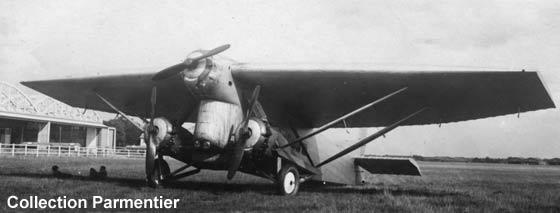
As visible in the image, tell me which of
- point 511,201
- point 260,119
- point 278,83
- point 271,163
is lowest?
point 511,201

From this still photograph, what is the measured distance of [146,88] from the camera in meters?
12.6

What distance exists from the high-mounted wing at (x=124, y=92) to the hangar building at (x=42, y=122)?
29881 millimetres

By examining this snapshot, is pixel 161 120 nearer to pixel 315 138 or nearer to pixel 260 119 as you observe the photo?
pixel 260 119

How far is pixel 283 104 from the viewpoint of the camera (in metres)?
11.8

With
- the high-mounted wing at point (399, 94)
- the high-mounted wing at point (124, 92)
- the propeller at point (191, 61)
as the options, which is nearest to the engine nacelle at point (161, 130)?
the high-mounted wing at point (124, 92)

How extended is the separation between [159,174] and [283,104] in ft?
10.4

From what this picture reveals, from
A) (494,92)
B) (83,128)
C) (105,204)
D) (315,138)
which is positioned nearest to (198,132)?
(105,204)

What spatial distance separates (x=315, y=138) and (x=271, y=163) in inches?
92.3

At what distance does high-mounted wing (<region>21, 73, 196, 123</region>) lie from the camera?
12.0 metres

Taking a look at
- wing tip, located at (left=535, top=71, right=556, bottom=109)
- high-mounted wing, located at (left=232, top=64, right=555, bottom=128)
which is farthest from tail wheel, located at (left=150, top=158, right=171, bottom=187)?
wing tip, located at (left=535, top=71, right=556, bottom=109)

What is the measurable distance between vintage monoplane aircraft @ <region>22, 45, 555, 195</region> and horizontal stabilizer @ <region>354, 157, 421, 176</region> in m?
0.06

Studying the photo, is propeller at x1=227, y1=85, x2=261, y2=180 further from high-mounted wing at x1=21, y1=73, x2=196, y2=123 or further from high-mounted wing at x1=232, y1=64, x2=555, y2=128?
high-mounted wing at x1=21, y1=73, x2=196, y2=123

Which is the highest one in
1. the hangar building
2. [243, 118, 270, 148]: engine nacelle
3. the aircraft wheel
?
the hangar building

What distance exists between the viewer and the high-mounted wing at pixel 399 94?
32.2 ft
